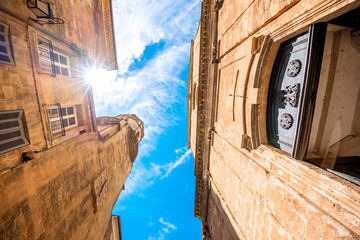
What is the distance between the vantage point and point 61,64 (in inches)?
273

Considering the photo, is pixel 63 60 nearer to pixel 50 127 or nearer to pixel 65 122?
pixel 65 122

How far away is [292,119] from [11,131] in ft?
30.9

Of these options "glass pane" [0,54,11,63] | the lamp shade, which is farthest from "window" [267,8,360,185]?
"glass pane" [0,54,11,63]

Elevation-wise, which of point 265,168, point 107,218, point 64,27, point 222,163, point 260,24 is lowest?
point 107,218

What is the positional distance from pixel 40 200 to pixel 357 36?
11725mm

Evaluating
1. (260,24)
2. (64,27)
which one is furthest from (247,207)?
(64,27)

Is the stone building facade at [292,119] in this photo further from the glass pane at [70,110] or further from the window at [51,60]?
the glass pane at [70,110]

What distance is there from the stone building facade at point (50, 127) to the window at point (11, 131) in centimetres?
2

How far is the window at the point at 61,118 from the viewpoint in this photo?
6.32 metres

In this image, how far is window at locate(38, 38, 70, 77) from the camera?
226 inches

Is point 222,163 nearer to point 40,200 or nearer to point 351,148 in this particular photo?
point 351,148

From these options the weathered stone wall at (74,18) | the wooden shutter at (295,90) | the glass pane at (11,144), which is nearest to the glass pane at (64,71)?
the weathered stone wall at (74,18)

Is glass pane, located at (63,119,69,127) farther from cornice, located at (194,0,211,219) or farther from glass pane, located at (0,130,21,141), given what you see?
cornice, located at (194,0,211,219)

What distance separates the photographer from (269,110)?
6137 mm
